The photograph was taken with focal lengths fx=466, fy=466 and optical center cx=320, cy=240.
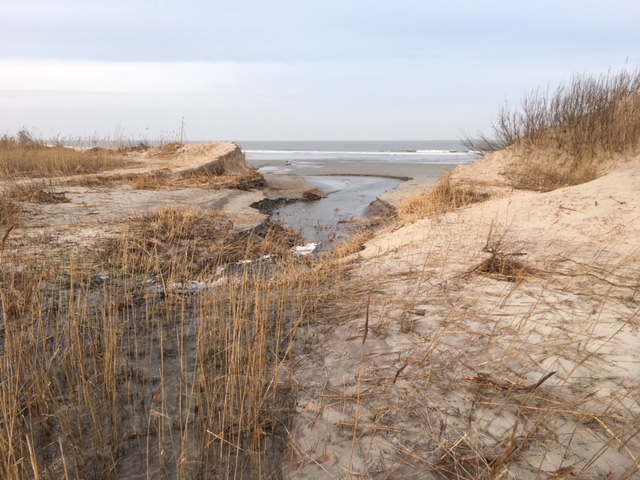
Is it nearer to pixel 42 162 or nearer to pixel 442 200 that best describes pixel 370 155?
pixel 42 162

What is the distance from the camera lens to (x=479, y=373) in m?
3.03

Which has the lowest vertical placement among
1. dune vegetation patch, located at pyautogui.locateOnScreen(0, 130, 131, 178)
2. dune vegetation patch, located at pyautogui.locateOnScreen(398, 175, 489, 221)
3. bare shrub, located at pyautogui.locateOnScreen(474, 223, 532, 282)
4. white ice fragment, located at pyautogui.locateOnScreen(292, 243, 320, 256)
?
white ice fragment, located at pyautogui.locateOnScreen(292, 243, 320, 256)

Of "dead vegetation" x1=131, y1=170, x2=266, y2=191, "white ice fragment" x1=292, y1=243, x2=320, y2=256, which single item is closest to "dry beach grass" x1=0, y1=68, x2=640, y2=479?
"white ice fragment" x1=292, y1=243, x2=320, y2=256

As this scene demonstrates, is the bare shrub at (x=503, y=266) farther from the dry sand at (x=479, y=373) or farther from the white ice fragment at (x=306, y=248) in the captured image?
the white ice fragment at (x=306, y=248)

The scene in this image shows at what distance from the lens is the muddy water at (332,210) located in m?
9.98

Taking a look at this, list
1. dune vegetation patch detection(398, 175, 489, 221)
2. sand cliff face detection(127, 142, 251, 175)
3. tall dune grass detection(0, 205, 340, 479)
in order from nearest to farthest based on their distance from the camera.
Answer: tall dune grass detection(0, 205, 340, 479) → dune vegetation patch detection(398, 175, 489, 221) → sand cliff face detection(127, 142, 251, 175)

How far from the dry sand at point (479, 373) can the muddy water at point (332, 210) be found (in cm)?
404

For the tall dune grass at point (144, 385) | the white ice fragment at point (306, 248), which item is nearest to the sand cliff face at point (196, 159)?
the white ice fragment at point (306, 248)

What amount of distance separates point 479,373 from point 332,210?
1026cm

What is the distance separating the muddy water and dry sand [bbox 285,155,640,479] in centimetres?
404

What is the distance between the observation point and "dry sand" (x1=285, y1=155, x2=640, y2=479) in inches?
95.3

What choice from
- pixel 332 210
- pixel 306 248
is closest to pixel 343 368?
pixel 306 248

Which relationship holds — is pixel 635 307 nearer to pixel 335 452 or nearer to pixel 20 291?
pixel 335 452

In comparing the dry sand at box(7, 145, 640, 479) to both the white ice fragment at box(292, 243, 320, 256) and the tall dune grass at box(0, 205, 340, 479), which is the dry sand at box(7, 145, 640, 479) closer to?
the tall dune grass at box(0, 205, 340, 479)
